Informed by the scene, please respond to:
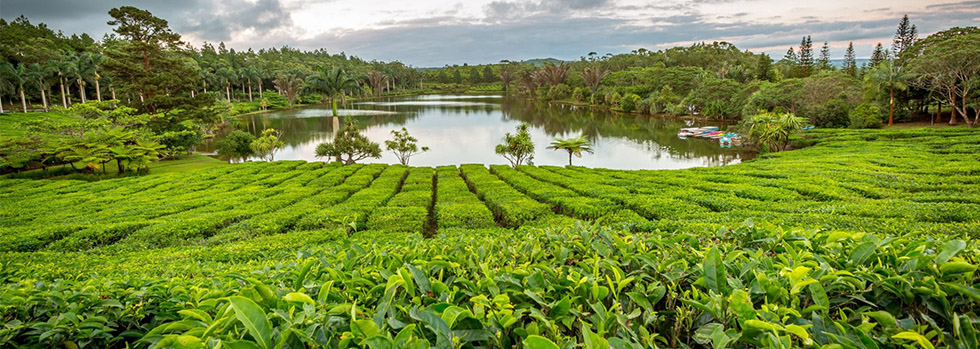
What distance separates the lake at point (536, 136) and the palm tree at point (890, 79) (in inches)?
354

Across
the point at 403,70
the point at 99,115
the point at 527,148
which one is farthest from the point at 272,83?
the point at 527,148

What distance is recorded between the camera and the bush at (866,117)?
86.6ft

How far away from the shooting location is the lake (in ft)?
81.1

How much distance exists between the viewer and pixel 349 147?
886 inches

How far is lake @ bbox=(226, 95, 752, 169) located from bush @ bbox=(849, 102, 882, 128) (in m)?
7.47

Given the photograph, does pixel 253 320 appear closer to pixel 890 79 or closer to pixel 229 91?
pixel 890 79

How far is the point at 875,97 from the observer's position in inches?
1113

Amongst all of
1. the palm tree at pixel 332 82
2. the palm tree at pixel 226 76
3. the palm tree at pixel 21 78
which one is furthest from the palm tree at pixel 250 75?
the palm tree at pixel 332 82

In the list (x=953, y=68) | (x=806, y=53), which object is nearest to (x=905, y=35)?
(x=806, y=53)

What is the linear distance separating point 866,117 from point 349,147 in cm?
3153

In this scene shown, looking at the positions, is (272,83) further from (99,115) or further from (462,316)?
(462,316)

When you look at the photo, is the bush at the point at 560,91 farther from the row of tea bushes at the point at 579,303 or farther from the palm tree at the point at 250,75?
the row of tea bushes at the point at 579,303

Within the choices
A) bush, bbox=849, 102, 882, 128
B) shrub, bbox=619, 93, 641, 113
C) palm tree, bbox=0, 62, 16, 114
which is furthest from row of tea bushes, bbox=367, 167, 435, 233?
palm tree, bbox=0, 62, 16, 114

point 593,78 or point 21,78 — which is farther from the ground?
point 593,78
